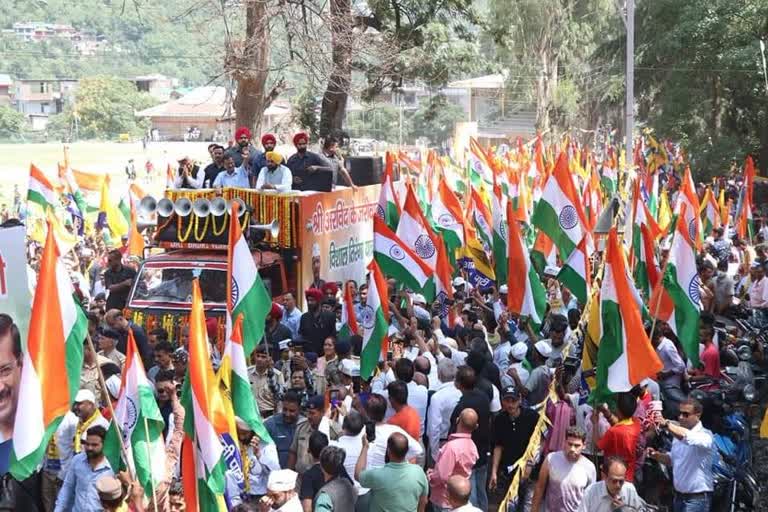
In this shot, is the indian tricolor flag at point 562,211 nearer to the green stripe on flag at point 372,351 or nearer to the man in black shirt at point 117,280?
the green stripe on flag at point 372,351

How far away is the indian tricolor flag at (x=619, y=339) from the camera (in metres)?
9.28

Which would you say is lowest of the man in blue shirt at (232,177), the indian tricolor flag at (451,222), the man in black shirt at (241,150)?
the indian tricolor flag at (451,222)

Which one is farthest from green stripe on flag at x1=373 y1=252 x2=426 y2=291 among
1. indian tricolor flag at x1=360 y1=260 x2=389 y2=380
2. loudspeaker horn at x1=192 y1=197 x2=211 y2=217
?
loudspeaker horn at x1=192 y1=197 x2=211 y2=217

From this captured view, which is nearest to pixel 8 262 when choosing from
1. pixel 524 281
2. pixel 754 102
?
pixel 524 281

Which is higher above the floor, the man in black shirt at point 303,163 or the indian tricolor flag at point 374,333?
the man in black shirt at point 303,163

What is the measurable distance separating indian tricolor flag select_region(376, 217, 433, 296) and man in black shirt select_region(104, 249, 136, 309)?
3149 millimetres

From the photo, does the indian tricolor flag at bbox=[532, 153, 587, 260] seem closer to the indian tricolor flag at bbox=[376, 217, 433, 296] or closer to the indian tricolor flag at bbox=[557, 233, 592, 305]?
the indian tricolor flag at bbox=[557, 233, 592, 305]

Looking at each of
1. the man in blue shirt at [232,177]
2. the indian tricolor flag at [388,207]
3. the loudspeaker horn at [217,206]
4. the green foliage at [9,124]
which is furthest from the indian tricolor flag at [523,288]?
the green foliage at [9,124]

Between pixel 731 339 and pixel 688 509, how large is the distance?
5473mm

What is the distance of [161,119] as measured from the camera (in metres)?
123

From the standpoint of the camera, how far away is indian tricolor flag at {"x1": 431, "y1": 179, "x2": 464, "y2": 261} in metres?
17.0

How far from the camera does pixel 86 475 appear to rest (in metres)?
7.77

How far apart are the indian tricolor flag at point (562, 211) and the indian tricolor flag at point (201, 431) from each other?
7.98 meters

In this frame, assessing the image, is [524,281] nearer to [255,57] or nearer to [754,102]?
[255,57]
